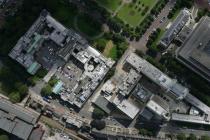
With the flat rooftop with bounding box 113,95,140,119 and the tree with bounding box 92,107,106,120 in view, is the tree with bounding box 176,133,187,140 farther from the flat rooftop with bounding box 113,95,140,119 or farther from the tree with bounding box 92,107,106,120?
the tree with bounding box 92,107,106,120

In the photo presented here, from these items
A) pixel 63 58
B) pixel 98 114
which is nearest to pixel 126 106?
pixel 98 114

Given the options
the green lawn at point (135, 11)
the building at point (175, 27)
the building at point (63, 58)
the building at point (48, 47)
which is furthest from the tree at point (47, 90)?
the building at point (175, 27)

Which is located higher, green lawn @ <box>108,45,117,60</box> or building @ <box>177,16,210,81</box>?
building @ <box>177,16,210,81</box>

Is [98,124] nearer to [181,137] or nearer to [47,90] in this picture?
[47,90]

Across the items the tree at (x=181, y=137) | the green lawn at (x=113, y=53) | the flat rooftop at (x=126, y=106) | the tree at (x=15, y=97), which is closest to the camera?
the tree at (x=15, y=97)

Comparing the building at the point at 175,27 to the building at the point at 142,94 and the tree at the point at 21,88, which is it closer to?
the building at the point at 142,94

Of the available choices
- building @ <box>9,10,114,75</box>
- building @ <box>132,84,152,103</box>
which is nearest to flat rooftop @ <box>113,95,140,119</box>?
building @ <box>132,84,152,103</box>
